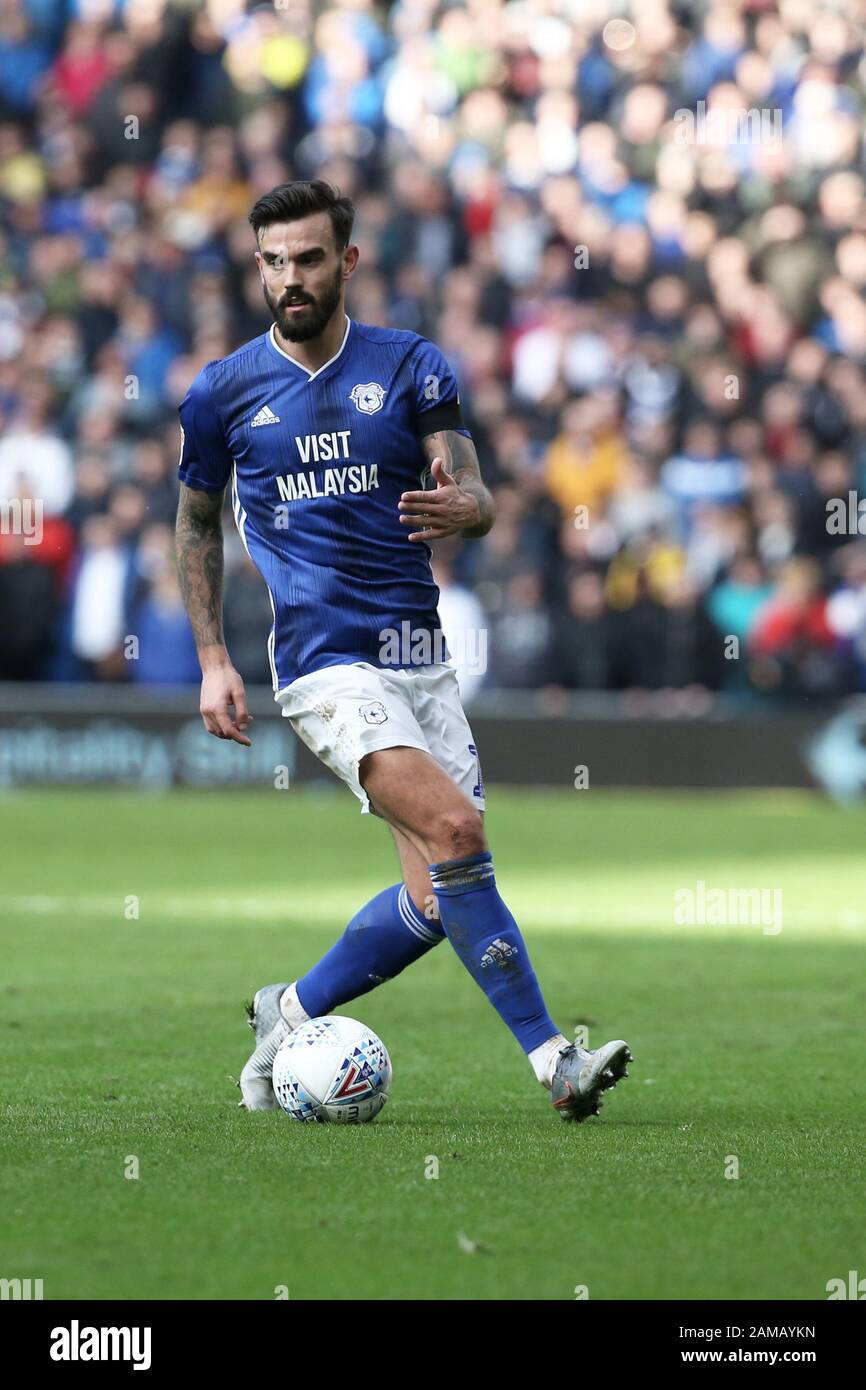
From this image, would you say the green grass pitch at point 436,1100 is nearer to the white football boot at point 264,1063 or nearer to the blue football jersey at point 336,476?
the white football boot at point 264,1063

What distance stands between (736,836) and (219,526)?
9631 mm

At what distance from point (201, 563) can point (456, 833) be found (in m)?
1.20

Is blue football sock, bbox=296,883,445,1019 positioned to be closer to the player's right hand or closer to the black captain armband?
the player's right hand

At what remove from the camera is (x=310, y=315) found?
6.57 meters

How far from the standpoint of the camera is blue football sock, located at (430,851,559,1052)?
20.7ft

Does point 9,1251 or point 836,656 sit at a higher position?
point 836,656

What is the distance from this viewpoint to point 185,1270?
4.53 meters

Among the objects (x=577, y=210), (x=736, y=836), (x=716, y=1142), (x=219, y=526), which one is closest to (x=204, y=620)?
(x=219, y=526)

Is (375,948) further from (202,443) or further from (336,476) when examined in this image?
(202,443)

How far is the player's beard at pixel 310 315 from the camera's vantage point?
6570mm

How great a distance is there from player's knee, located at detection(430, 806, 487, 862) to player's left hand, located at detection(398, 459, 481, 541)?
75cm

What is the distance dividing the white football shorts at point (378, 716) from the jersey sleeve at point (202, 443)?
68 cm
